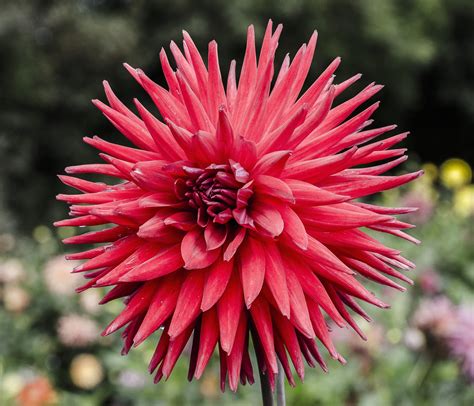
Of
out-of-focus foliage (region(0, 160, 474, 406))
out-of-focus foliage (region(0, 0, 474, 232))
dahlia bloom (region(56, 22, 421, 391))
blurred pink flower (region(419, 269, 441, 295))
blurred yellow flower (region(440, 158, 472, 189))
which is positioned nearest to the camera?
dahlia bloom (region(56, 22, 421, 391))

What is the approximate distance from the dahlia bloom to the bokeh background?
2018mm

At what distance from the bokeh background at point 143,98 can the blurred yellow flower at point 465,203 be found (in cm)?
2

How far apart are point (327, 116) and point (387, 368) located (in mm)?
2337

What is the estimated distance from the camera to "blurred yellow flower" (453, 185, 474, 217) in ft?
18.5

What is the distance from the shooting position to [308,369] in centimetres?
337

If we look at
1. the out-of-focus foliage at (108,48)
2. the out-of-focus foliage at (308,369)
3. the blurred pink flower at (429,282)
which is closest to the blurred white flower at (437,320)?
the out-of-focus foliage at (308,369)

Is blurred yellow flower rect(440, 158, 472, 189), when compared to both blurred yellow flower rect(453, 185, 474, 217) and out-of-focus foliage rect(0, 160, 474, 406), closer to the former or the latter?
blurred yellow flower rect(453, 185, 474, 217)

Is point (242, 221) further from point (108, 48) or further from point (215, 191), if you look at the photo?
point (108, 48)

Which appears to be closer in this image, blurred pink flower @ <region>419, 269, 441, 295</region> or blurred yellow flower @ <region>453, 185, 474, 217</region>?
blurred pink flower @ <region>419, 269, 441, 295</region>

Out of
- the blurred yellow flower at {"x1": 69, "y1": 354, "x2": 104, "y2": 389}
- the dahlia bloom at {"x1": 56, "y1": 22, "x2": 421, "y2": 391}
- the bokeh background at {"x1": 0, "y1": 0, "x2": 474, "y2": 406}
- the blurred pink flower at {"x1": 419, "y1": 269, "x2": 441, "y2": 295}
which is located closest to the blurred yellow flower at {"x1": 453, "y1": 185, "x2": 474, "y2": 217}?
the bokeh background at {"x1": 0, "y1": 0, "x2": 474, "y2": 406}

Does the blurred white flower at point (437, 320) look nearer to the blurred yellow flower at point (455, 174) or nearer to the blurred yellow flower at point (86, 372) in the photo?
the blurred yellow flower at point (86, 372)

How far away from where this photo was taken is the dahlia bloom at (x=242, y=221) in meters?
1.07

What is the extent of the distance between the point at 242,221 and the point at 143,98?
12427 millimetres

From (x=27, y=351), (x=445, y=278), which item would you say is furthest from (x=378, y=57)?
(x=27, y=351)
